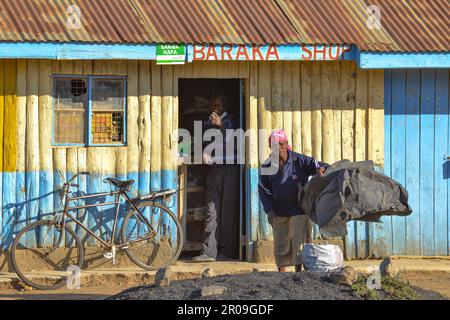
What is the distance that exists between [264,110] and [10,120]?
3095mm

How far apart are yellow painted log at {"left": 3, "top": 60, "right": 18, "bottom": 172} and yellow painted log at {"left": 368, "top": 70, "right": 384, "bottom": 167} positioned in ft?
14.4

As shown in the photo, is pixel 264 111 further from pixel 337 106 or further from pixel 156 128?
pixel 156 128

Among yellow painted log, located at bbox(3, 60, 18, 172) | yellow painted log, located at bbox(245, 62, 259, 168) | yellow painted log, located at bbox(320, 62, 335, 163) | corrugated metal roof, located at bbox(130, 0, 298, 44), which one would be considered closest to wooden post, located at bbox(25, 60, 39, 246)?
yellow painted log, located at bbox(3, 60, 18, 172)

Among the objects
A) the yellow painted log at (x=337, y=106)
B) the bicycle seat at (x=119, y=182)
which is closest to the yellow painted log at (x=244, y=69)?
the yellow painted log at (x=337, y=106)

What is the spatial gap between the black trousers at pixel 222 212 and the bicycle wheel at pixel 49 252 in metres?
1.70

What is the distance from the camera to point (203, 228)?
46.2 ft

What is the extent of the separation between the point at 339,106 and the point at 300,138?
0.65 metres

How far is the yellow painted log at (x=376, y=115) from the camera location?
13.5m

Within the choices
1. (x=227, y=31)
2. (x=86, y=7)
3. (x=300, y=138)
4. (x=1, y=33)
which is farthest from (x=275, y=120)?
(x=1, y=33)

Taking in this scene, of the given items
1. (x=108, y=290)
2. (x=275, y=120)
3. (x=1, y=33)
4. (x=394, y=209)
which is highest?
(x=1, y=33)

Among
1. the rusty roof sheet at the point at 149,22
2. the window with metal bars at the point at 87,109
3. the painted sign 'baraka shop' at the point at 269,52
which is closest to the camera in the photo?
the rusty roof sheet at the point at 149,22

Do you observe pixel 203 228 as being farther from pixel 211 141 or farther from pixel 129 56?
pixel 129 56

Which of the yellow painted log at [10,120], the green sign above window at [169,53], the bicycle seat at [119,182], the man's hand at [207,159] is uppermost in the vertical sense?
the green sign above window at [169,53]

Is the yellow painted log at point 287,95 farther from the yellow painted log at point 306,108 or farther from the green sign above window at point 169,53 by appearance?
the green sign above window at point 169,53
